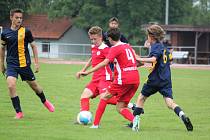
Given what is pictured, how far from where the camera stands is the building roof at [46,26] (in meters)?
67.4

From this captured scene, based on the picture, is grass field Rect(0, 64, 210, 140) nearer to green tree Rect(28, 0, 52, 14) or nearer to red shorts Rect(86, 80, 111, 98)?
red shorts Rect(86, 80, 111, 98)

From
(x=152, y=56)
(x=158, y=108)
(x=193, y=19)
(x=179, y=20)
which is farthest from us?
(x=193, y=19)

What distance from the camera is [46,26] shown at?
2746 inches

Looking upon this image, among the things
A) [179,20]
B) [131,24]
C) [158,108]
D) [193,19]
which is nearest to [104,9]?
[131,24]

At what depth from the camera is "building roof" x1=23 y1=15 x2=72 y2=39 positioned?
221ft

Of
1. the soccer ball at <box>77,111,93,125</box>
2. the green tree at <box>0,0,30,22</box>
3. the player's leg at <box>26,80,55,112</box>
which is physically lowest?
the soccer ball at <box>77,111,93,125</box>

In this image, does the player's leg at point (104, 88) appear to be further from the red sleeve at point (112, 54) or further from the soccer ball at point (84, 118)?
the red sleeve at point (112, 54)

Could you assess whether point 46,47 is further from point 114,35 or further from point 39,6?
point 114,35

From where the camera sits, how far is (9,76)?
12.0 meters

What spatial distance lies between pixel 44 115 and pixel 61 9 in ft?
175

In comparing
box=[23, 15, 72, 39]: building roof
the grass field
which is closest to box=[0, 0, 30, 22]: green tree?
box=[23, 15, 72, 39]: building roof

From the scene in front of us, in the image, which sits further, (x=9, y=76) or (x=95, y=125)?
(x=9, y=76)

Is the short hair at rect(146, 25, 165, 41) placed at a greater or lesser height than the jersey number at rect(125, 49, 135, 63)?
greater

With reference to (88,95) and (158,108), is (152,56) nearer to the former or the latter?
(88,95)
